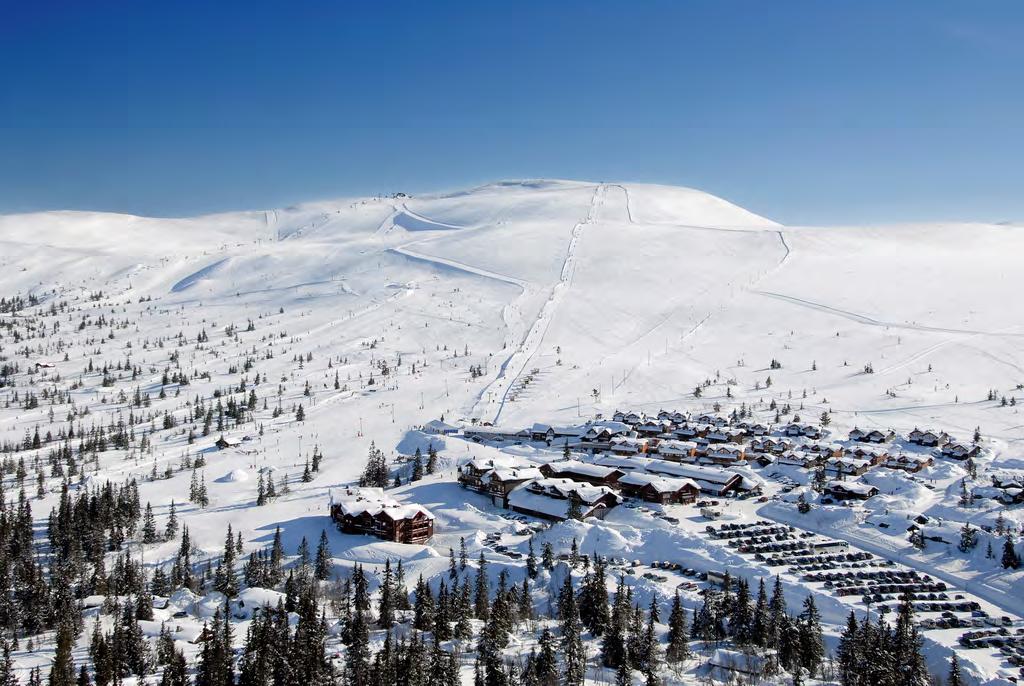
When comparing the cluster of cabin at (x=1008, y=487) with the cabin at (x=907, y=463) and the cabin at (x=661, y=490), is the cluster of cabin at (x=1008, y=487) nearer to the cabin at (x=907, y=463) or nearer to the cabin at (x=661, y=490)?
the cabin at (x=907, y=463)

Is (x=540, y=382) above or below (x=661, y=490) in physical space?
above

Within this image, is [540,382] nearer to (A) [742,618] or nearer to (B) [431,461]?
(B) [431,461]

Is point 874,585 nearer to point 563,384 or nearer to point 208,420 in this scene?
point 563,384

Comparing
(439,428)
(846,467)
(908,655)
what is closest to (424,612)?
(908,655)

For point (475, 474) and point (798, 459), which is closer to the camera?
point (475, 474)

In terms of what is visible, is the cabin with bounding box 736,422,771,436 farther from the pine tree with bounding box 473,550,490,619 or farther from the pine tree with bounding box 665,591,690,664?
the pine tree with bounding box 665,591,690,664

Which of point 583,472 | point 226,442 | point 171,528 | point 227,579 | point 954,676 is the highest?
point 583,472

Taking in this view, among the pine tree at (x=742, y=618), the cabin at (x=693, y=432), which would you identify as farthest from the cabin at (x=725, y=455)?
the pine tree at (x=742, y=618)

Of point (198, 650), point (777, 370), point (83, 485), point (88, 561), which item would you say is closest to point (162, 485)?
point (83, 485)
